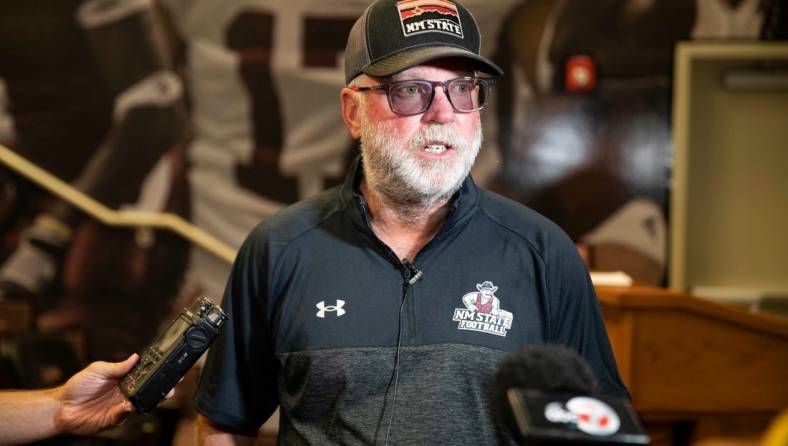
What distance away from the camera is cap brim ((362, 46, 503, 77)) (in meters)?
1.72

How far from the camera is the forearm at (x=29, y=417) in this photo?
178 cm

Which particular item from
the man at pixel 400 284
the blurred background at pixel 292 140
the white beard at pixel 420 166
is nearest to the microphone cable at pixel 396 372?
the man at pixel 400 284

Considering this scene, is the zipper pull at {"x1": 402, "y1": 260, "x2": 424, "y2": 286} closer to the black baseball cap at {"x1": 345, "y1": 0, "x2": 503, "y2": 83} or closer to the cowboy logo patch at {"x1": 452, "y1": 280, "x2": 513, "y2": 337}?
the cowboy logo patch at {"x1": 452, "y1": 280, "x2": 513, "y2": 337}

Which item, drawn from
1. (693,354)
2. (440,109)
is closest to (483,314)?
(440,109)

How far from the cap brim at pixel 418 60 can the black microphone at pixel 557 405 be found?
830 millimetres

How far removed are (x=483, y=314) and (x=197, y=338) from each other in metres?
0.53

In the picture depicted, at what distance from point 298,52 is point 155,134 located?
0.84 metres

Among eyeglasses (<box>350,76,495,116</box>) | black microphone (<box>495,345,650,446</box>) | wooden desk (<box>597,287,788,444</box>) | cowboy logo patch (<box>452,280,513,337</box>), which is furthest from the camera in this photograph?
wooden desk (<box>597,287,788,444</box>)

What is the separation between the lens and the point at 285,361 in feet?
5.65

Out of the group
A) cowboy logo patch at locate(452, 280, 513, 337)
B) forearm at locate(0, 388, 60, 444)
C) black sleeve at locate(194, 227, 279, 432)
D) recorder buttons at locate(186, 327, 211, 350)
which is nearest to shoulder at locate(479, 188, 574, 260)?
cowboy logo patch at locate(452, 280, 513, 337)

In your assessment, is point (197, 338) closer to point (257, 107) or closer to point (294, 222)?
point (294, 222)

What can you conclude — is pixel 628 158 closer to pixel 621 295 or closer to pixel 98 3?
pixel 621 295

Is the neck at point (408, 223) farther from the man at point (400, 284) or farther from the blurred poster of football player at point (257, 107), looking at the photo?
the blurred poster of football player at point (257, 107)

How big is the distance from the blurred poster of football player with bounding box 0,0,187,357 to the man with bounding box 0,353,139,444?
2776mm
